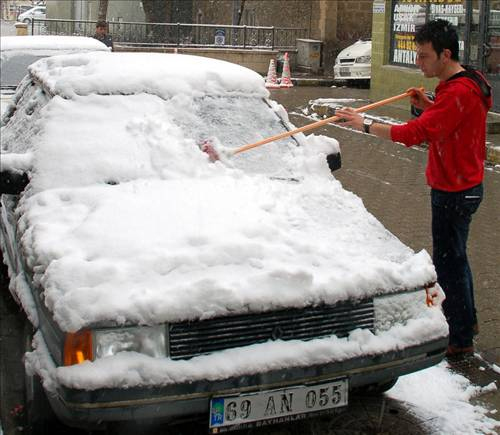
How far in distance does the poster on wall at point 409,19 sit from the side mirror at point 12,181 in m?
12.5

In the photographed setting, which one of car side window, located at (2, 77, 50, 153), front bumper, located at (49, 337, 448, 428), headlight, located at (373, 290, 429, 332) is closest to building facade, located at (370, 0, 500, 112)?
car side window, located at (2, 77, 50, 153)

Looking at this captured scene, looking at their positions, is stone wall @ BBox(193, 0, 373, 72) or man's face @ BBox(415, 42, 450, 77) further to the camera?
stone wall @ BBox(193, 0, 373, 72)

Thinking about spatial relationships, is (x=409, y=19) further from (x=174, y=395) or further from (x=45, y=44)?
(x=174, y=395)

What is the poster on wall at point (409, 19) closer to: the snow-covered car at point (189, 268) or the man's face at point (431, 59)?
the man's face at point (431, 59)

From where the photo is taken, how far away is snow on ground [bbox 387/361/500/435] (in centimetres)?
407

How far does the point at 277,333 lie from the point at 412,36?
14.7 metres

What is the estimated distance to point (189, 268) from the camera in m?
3.61

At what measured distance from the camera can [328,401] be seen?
3.59 metres

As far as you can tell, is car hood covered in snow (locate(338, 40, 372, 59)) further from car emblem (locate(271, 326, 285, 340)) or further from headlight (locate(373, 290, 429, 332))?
car emblem (locate(271, 326, 285, 340))

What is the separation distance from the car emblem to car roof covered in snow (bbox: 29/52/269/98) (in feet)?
6.56

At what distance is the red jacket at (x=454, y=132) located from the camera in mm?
4480

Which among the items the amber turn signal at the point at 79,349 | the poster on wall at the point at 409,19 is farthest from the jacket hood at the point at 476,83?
the poster on wall at the point at 409,19

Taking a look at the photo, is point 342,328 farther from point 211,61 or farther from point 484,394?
point 211,61

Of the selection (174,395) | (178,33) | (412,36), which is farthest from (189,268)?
(178,33)
